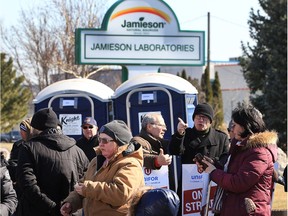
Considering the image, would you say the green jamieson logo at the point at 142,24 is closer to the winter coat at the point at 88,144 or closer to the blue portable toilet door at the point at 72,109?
the blue portable toilet door at the point at 72,109

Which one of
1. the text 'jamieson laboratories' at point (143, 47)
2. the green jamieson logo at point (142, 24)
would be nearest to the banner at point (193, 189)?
the text 'jamieson laboratories' at point (143, 47)

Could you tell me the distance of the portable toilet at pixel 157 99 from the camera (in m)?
11.2

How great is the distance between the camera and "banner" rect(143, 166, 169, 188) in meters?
7.98

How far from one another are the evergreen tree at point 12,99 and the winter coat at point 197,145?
3977 centimetres

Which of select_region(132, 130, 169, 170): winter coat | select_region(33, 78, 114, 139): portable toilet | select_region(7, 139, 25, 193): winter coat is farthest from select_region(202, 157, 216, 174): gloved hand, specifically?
select_region(33, 78, 114, 139): portable toilet

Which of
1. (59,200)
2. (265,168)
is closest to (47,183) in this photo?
(59,200)

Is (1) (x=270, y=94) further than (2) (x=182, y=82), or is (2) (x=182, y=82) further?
(1) (x=270, y=94)

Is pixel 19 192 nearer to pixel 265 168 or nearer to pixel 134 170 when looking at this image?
pixel 134 170

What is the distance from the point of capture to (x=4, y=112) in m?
49.8

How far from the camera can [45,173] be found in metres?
6.30

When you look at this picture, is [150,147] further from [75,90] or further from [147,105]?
[75,90]

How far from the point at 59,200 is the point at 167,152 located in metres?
1.97

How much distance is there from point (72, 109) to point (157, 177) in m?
4.37

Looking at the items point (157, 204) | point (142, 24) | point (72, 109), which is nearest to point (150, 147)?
point (157, 204)
